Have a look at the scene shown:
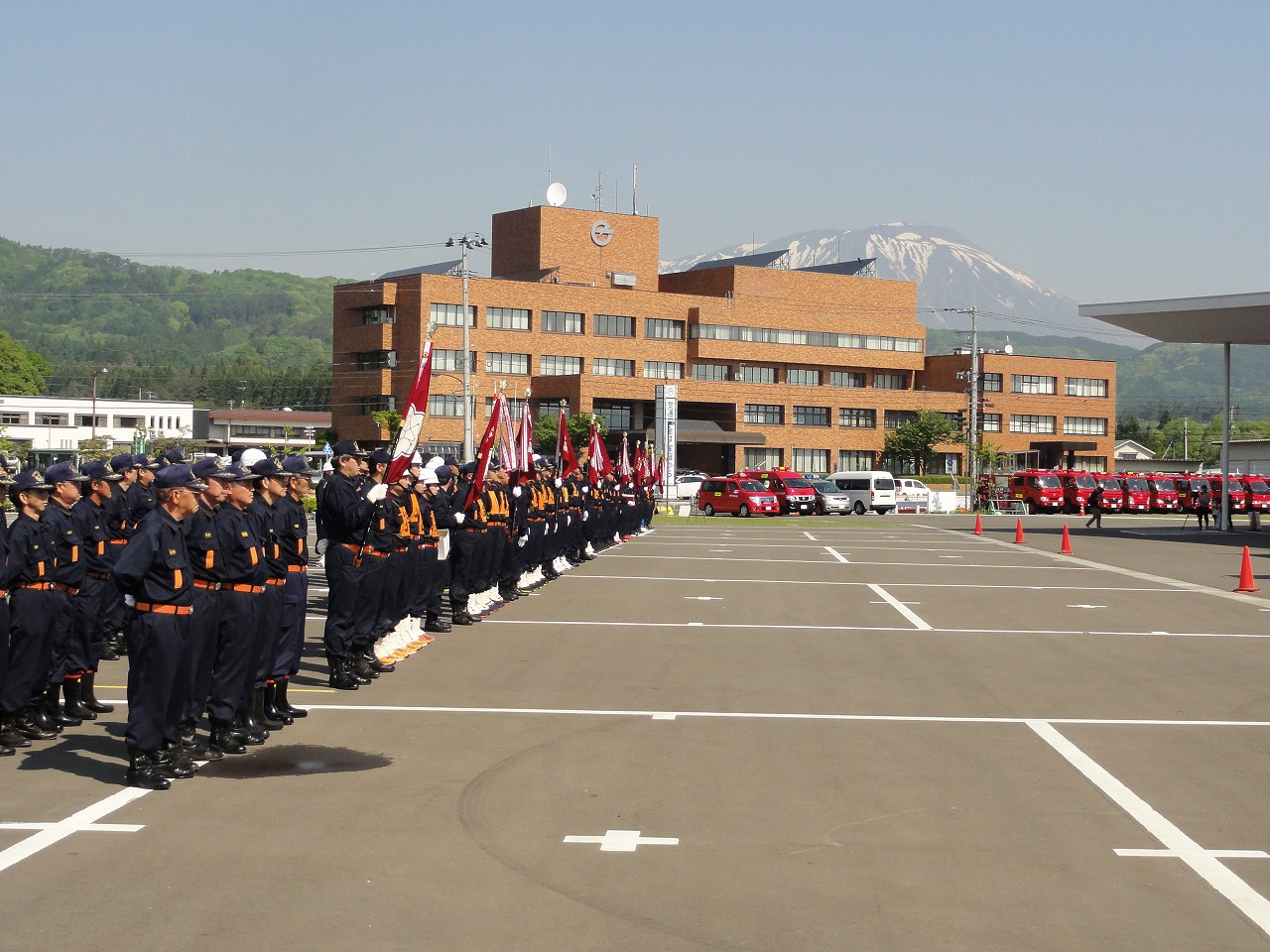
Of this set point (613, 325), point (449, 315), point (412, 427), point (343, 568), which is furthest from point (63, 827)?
point (613, 325)

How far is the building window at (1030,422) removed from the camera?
376ft

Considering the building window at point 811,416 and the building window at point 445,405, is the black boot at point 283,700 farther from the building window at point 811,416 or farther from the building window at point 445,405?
the building window at point 811,416

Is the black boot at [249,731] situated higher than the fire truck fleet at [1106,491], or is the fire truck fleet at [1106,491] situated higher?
the fire truck fleet at [1106,491]

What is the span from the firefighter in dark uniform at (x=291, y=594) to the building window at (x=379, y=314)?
81.7 m

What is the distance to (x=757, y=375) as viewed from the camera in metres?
104

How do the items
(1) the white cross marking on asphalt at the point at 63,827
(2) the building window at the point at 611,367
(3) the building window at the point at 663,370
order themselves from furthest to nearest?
(3) the building window at the point at 663,370, (2) the building window at the point at 611,367, (1) the white cross marking on asphalt at the point at 63,827

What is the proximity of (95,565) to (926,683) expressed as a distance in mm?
7866

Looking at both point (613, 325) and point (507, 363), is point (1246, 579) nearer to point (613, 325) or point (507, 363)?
point (507, 363)

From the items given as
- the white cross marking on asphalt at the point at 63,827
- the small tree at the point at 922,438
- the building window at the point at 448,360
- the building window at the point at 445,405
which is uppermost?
the building window at the point at 448,360

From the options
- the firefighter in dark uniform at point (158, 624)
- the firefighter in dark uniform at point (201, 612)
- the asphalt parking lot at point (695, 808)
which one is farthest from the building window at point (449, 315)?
the firefighter in dark uniform at point (158, 624)

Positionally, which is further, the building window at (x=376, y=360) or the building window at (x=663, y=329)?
the building window at (x=663, y=329)

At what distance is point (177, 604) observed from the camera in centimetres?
880

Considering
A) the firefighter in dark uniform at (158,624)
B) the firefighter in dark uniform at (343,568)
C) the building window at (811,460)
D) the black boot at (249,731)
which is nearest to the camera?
the firefighter in dark uniform at (158,624)

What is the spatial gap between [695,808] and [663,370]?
91.4 metres
